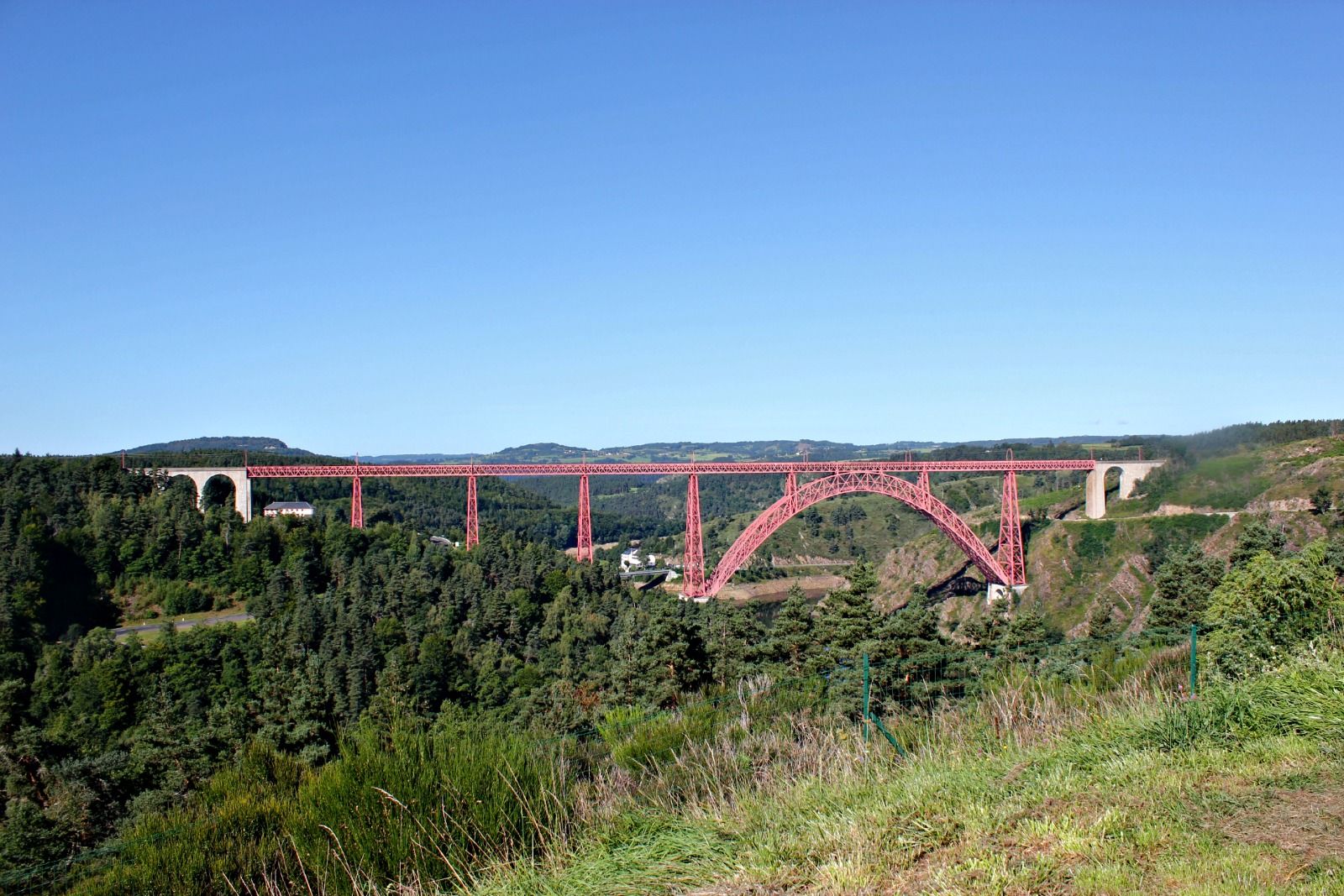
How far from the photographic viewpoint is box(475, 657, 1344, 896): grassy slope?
3.29 m

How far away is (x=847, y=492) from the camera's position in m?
44.5

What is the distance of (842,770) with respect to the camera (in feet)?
15.8

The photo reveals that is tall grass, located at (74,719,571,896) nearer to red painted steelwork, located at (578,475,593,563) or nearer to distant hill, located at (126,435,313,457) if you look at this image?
red painted steelwork, located at (578,475,593,563)

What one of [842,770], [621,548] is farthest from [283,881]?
[621,548]

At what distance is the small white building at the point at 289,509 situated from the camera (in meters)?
55.7

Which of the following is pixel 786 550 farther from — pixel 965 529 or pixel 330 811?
pixel 330 811

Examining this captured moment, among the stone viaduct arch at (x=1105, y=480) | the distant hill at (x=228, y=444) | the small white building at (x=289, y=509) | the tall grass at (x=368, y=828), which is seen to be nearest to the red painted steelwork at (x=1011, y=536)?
the stone viaduct arch at (x=1105, y=480)

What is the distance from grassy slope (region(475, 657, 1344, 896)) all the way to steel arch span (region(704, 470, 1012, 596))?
3839cm

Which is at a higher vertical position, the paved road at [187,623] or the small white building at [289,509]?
the small white building at [289,509]

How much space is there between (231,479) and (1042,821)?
58.8m

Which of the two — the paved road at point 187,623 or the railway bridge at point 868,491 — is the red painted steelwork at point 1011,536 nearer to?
the railway bridge at point 868,491

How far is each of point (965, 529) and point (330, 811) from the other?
42688 millimetres

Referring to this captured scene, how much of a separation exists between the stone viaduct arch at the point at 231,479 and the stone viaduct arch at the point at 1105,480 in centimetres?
4249

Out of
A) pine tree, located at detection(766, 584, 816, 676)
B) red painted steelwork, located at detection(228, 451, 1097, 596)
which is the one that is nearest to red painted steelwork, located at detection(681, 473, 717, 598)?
red painted steelwork, located at detection(228, 451, 1097, 596)
